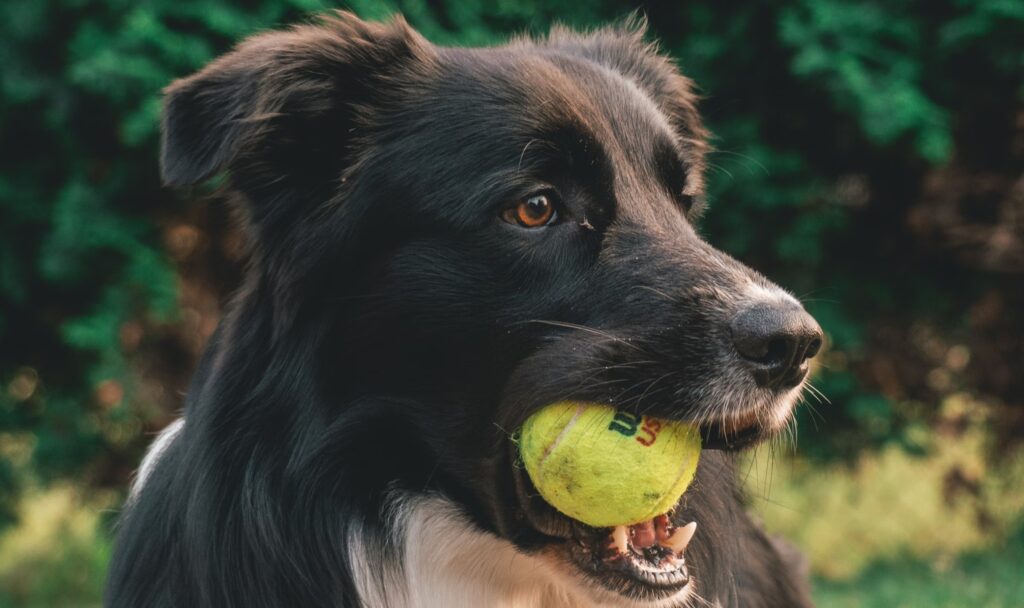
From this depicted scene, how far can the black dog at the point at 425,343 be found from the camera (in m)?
2.61

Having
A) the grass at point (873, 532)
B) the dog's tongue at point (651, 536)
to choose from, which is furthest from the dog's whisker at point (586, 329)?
the grass at point (873, 532)

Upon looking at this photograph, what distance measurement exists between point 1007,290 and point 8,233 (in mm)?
5420

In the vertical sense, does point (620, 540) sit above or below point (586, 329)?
below

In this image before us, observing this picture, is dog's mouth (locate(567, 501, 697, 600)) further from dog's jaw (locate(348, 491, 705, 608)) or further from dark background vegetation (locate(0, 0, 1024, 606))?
dark background vegetation (locate(0, 0, 1024, 606))

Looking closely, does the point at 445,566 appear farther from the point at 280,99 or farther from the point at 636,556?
the point at 280,99

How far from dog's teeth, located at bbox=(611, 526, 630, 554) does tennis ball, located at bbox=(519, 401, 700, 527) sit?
9 cm

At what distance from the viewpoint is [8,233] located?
593 cm

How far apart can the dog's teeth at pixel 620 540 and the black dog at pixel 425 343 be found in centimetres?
2

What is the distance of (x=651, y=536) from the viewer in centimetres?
267

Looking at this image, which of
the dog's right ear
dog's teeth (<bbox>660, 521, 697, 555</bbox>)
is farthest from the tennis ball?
the dog's right ear

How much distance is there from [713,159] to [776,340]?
3696mm

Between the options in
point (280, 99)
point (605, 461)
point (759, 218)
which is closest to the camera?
point (605, 461)

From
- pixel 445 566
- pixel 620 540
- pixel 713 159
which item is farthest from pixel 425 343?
pixel 713 159

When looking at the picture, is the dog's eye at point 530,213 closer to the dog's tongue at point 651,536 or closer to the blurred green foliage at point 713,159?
the dog's tongue at point 651,536
